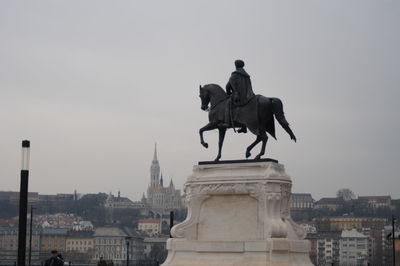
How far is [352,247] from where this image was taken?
181750 mm

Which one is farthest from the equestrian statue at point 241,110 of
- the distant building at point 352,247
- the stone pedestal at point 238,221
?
the distant building at point 352,247

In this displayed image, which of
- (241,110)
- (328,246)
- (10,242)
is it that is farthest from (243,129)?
(10,242)

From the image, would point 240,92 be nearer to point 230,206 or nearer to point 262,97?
point 262,97

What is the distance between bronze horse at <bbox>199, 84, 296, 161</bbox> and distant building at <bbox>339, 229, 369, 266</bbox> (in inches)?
6240

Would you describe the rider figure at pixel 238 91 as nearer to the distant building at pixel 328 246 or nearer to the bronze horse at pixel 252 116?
the bronze horse at pixel 252 116

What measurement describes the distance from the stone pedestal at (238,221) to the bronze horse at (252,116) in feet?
2.67

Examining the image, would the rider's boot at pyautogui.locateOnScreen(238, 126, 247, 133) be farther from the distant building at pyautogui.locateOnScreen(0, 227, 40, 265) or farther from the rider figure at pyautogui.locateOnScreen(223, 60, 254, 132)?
the distant building at pyautogui.locateOnScreen(0, 227, 40, 265)

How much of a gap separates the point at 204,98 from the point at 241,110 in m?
1.49

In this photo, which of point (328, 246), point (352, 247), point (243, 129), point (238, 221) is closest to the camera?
point (238, 221)

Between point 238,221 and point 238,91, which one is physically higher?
point 238,91

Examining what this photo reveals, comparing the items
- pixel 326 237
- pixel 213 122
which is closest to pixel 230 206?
pixel 213 122

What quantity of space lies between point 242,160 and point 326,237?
6405 inches

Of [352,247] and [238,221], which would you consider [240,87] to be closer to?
[238,221]

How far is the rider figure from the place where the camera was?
938 inches
